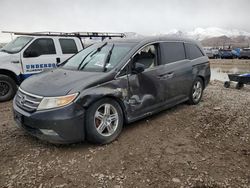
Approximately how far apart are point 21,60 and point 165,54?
14.5 ft

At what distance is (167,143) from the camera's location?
12.9ft

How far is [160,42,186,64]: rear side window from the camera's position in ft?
16.1

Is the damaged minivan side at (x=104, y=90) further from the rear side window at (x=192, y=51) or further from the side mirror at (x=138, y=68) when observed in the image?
the rear side window at (x=192, y=51)

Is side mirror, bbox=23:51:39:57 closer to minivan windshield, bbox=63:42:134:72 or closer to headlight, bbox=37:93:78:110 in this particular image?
minivan windshield, bbox=63:42:134:72

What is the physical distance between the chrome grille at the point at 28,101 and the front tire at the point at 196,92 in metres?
3.77

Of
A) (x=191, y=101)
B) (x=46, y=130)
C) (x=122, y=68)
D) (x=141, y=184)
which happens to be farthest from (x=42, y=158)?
(x=191, y=101)

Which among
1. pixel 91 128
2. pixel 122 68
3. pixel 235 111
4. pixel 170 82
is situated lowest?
pixel 235 111

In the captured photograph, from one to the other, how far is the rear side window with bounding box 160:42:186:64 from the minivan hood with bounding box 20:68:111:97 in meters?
1.67

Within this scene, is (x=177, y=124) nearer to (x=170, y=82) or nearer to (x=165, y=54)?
(x=170, y=82)

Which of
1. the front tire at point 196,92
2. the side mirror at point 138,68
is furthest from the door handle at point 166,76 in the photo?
the front tire at point 196,92

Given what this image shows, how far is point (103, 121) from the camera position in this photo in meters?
3.79

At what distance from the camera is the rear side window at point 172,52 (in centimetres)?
490

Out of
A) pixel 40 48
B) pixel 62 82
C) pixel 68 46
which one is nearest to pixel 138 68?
pixel 62 82

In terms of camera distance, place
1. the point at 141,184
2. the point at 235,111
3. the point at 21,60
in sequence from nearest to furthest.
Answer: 1. the point at 141,184
2. the point at 235,111
3. the point at 21,60
